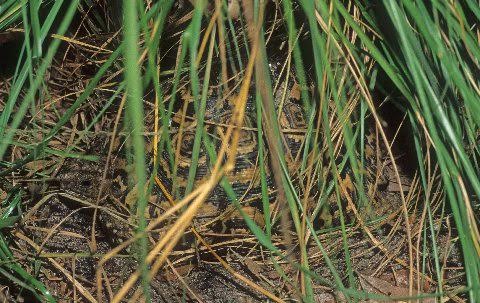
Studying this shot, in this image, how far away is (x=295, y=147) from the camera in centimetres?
106

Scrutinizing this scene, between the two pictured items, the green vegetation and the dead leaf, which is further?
the dead leaf

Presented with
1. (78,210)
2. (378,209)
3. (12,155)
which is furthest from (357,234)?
(12,155)

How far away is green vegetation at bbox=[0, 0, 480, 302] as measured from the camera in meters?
0.81

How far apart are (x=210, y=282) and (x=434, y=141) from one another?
1.36 feet

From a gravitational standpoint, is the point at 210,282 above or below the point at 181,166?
below

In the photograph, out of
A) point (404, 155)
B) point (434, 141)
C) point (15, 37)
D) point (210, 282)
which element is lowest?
point (210, 282)

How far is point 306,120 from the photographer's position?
3.39 feet

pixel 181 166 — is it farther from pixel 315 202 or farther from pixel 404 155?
pixel 404 155

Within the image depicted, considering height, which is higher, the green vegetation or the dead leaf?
the green vegetation

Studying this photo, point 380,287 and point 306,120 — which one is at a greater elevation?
point 306,120

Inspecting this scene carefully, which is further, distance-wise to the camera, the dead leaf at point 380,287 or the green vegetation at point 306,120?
the dead leaf at point 380,287

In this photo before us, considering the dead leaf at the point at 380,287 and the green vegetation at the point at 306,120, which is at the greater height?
the green vegetation at the point at 306,120

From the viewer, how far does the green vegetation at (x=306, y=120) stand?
0.81 meters

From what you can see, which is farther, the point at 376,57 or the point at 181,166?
the point at 181,166
